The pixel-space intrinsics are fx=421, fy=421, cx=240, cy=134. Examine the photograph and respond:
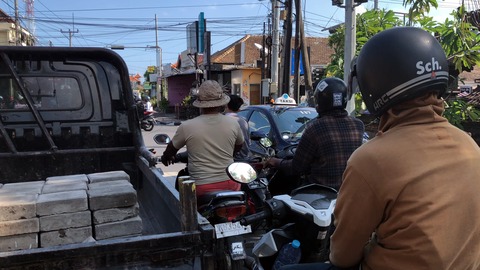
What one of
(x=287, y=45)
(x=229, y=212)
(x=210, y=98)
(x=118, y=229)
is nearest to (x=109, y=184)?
(x=118, y=229)

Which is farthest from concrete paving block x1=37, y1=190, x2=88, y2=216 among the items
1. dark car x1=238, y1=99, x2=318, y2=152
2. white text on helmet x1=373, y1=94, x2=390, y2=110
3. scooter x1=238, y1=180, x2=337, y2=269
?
dark car x1=238, y1=99, x2=318, y2=152

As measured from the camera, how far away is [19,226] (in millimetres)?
2082

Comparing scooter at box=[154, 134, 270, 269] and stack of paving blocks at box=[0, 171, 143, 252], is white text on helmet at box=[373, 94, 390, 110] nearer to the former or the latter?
scooter at box=[154, 134, 270, 269]

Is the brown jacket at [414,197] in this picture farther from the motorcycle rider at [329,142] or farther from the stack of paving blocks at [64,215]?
the motorcycle rider at [329,142]

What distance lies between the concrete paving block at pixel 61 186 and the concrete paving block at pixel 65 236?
34 cm

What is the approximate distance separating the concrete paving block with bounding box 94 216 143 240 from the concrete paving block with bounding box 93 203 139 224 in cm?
2

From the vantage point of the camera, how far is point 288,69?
1384cm

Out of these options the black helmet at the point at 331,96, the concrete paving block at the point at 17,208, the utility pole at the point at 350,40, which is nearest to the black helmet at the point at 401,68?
the concrete paving block at the point at 17,208

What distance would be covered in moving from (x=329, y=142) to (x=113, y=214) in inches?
78.6

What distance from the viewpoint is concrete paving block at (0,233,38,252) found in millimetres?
2055

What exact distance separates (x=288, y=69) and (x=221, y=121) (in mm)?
10438

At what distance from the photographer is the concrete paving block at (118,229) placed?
226 centimetres

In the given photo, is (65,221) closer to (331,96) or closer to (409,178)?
(409,178)

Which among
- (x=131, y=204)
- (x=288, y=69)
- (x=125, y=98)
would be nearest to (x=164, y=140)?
(x=125, y=98)
